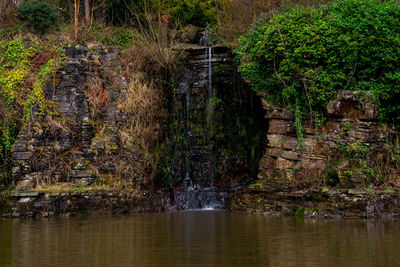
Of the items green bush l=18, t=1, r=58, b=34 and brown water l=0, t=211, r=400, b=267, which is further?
green bush l=18, t=1, r=58, b=34

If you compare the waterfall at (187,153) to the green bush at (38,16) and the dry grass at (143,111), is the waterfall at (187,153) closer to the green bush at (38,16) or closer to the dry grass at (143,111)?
the dry grass at (143,111)

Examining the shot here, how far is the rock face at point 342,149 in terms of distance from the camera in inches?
514

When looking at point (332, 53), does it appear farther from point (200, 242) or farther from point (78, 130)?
point (78, 130)

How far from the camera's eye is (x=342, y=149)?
13.4 m

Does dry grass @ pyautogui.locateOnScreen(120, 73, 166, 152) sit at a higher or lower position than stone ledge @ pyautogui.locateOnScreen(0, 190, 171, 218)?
higher

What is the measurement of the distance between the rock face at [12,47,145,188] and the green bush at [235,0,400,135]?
18.7 ft

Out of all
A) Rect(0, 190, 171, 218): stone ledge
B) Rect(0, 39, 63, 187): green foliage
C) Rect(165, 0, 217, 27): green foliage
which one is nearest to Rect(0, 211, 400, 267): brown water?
Rect(0, 190, 171, 218): stone ledge

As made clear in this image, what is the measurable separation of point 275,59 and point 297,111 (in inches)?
74.1

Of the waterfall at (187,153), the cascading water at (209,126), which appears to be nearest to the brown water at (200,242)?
the waterfall at (187,153)

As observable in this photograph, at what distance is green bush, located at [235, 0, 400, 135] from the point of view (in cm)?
1340

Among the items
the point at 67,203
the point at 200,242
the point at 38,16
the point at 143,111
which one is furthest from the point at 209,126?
the point at 200,242

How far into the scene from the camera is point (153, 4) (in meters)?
22.0

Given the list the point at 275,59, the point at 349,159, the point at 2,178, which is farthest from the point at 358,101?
the point at 2,178

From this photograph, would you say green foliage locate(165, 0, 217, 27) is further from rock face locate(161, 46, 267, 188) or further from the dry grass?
the dry grass
